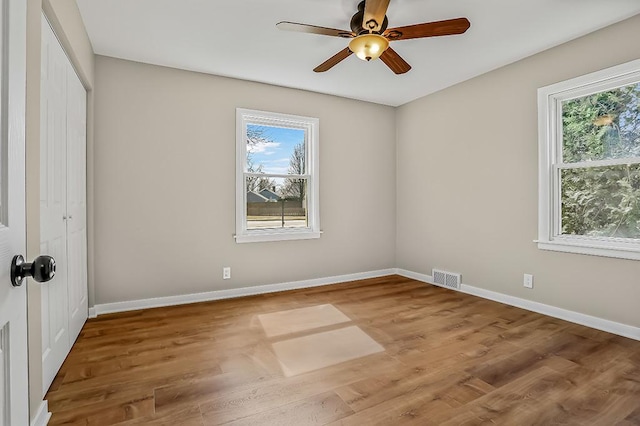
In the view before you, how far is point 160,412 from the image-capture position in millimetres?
1787

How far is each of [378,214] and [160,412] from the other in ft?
12.4

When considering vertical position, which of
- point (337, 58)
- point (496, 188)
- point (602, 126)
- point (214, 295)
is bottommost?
point (214, 295)

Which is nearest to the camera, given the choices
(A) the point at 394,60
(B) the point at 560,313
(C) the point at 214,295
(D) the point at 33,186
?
(D) the point at 33,186

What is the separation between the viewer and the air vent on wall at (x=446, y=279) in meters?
4.18

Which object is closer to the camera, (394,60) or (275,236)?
(394,60)

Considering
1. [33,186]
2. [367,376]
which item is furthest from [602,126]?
[33,186]

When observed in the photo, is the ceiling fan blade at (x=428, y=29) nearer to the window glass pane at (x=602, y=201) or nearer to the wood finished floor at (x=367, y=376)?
the window glass pane at (x=602, y=201)

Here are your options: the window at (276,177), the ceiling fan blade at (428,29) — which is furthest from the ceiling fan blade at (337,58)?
the window at (276,177)

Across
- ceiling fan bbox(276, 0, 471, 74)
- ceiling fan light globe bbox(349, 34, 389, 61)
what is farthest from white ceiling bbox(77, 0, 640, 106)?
ceiling fan light globe bbox(349, 34, 389, 61)

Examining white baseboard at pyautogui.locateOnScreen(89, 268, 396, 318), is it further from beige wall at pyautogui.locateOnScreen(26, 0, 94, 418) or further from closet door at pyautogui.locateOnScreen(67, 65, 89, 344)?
beige wall at pyautogui.locateOnScreen(26, 0, 94, 418)

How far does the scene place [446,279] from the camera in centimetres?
431

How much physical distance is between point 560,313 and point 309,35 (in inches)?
136

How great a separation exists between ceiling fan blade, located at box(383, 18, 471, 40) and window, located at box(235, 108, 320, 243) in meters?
2.05

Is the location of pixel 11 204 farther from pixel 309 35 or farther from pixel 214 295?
pixel 214 295
